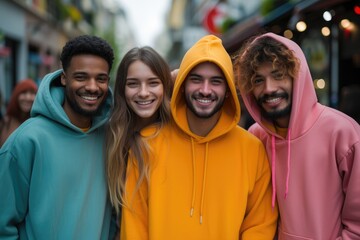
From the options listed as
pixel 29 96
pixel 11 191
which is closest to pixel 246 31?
pixel 29 96

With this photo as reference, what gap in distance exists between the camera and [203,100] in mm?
2816

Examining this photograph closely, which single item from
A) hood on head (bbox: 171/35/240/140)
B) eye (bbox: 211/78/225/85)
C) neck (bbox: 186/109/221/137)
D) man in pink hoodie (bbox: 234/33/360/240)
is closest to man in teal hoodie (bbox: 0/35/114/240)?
hood on head (bbox: 171/35/240/140)

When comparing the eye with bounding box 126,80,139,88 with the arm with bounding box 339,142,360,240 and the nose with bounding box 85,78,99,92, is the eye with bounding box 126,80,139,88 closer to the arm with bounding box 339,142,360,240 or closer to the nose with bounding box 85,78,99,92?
the nose with bounding box 85,78,99,92

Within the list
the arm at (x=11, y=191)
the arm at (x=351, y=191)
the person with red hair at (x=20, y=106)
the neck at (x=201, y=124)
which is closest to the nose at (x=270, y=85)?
the neck at (x=201, y=124)

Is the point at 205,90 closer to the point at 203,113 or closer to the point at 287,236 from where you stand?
the point at 203,113

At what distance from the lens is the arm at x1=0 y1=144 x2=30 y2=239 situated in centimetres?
246

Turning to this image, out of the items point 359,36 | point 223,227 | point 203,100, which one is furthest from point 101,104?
point 359,36

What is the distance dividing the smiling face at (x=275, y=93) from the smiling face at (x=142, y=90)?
75 centimetres

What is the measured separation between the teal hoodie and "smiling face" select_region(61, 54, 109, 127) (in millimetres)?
117

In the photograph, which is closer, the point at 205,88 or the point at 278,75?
the point at 278,75

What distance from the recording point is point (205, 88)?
2824 mm

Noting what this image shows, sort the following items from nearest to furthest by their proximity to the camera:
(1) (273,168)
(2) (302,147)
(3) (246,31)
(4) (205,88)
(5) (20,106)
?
1. (2) (302,147)
2. (1) (273,168)
3. (4) (205,88)
4. (5) (20,106)
5. (3) (246,31)

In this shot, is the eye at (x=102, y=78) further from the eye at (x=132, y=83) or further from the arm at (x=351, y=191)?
the arm at (x=351, y=191)

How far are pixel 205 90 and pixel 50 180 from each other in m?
1.19
